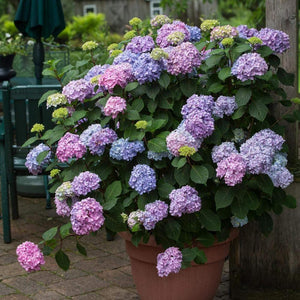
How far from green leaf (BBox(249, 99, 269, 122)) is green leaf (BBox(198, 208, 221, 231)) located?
47 centimetres

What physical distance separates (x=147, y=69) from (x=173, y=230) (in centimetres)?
72

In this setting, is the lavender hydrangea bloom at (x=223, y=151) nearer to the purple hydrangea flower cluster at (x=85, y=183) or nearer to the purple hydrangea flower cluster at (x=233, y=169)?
the purple hydrangea flower cluster at (x=233, y=169)

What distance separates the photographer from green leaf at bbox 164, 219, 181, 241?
2932 millimetres

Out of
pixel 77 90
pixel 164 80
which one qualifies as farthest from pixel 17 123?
pixel 164 80

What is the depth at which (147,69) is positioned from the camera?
294 centimetres

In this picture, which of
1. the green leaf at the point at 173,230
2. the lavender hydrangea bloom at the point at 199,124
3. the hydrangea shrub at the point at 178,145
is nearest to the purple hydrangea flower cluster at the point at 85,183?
the hydrangea shrub at the point at 178,145

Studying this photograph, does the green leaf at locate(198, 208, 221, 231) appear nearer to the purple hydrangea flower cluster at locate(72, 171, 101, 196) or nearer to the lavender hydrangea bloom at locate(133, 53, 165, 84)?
the purple hydrangea flower cluster at locate(72, 171, 101, 196)

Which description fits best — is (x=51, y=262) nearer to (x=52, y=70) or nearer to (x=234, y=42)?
(x=52, y=70)

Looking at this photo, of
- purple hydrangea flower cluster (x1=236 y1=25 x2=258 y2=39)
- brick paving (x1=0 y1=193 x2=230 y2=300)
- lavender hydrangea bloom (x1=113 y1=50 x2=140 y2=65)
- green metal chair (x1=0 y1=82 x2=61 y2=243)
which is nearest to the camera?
lavender hydrangea bloom (x1=113 y1=50 x2=140 y2=65)

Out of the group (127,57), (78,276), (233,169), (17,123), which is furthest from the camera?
(17,123)

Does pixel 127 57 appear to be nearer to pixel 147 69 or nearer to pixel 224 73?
pixel 147 69

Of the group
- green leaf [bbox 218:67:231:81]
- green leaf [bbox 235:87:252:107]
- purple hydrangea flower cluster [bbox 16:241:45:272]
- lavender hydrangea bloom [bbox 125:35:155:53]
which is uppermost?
lavender hydrangea bloom [bbox 125:35:155:53]

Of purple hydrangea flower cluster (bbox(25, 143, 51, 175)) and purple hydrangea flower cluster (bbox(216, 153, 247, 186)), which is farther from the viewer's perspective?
purple hydrangea flower cluster (bbox(25, 143, 51, 175))

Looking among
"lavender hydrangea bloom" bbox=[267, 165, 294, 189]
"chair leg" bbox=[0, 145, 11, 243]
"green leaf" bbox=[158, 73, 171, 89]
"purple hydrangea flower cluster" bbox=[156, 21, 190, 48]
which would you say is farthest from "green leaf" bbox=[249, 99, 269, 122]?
"chair leg" bbox=[0, 145, 11, 243]
